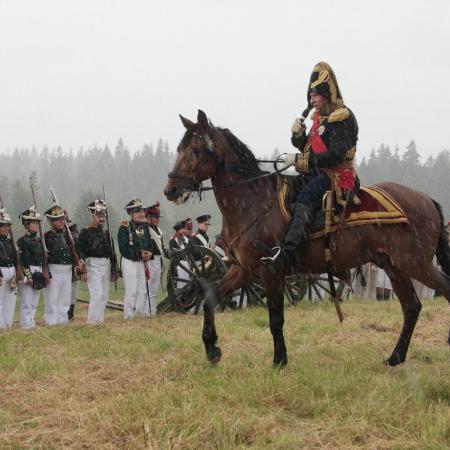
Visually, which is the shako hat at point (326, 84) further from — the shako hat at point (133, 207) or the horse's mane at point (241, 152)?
the shako hat at point (133, 207)

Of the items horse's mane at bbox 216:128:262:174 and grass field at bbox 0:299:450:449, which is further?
horse's mane at bbox 216:128:262:174

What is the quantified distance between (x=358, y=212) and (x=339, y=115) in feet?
3.32

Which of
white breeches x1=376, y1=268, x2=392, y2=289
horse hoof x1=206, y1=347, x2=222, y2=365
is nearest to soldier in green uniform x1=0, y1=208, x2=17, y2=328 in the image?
horse hoof x1=206, y1=347, x2=222, y2=365

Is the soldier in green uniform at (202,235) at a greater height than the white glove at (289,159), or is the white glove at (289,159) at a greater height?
the white glove at (289,159)

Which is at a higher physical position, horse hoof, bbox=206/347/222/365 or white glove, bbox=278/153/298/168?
white glove, bbox=278/153/298/168

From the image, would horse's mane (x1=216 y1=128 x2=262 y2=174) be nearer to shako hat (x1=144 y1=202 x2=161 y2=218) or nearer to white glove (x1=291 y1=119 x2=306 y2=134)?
white glove (x1=291 y1=119 x2=306 y2=134)

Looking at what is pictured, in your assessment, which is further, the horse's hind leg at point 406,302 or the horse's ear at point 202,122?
the horse's hind leg at point 406,302

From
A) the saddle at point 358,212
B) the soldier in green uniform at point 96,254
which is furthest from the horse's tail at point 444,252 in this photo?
the soldier in green uniform at point 96,254

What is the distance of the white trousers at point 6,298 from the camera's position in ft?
31.0

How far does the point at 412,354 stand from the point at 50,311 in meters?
7.05

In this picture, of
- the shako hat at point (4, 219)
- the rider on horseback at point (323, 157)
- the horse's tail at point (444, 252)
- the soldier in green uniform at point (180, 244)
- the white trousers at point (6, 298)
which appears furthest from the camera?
the soldier in green uniform at point (180, 244)

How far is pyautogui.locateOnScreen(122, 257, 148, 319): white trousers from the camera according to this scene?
10695 mm

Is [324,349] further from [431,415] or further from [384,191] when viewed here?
[431,415]

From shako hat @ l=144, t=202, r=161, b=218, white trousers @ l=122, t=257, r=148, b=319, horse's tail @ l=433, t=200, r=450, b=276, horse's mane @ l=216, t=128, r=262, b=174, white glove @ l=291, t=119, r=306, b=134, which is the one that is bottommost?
white trousers @ l=122, t=257, r=148, b=319
